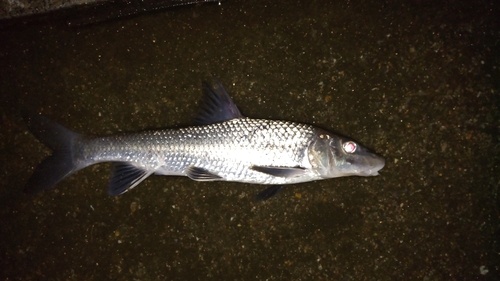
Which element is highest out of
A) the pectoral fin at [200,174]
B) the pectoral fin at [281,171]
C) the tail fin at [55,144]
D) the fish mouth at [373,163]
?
the tail fin at [55,144]

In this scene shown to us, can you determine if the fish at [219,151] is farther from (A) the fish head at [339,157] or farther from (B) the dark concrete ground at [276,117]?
(B) the dark concrete ground at [276,117]

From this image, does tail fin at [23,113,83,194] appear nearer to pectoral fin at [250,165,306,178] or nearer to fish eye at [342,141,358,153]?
pectoral fin at [250,165,306,178]

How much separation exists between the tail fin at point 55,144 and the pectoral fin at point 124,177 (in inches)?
11.5

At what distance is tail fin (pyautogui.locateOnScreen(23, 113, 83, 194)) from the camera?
2703 mm

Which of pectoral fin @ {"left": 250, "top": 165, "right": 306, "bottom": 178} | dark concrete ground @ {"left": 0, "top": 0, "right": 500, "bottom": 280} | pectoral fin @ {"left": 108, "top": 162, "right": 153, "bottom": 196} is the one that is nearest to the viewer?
pectoral fin @ {"left": 250, "top": 165, "right": 306, "bottom": 178}

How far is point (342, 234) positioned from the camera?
9.31 ft

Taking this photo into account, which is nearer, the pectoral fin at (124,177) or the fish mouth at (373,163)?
the fish mouth at (373,163)

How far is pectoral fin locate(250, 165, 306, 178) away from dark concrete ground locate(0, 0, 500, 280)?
37 centimetres

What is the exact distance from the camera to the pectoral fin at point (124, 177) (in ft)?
8.72

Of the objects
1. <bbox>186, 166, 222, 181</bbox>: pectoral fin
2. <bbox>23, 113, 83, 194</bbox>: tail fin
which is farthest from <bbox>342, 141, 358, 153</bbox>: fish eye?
<bbox>23, 113, 83, 194</bbox>: tail fin

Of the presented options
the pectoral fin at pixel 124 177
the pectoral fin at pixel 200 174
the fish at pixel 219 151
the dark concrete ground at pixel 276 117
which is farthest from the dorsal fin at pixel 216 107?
the pectoral fin at pixel 124 177

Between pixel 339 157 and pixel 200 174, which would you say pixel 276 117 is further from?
pixel 200 174

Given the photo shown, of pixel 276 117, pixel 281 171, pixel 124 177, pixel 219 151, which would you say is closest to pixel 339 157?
pixel 281 171

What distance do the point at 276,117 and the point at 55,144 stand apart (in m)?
1.75
